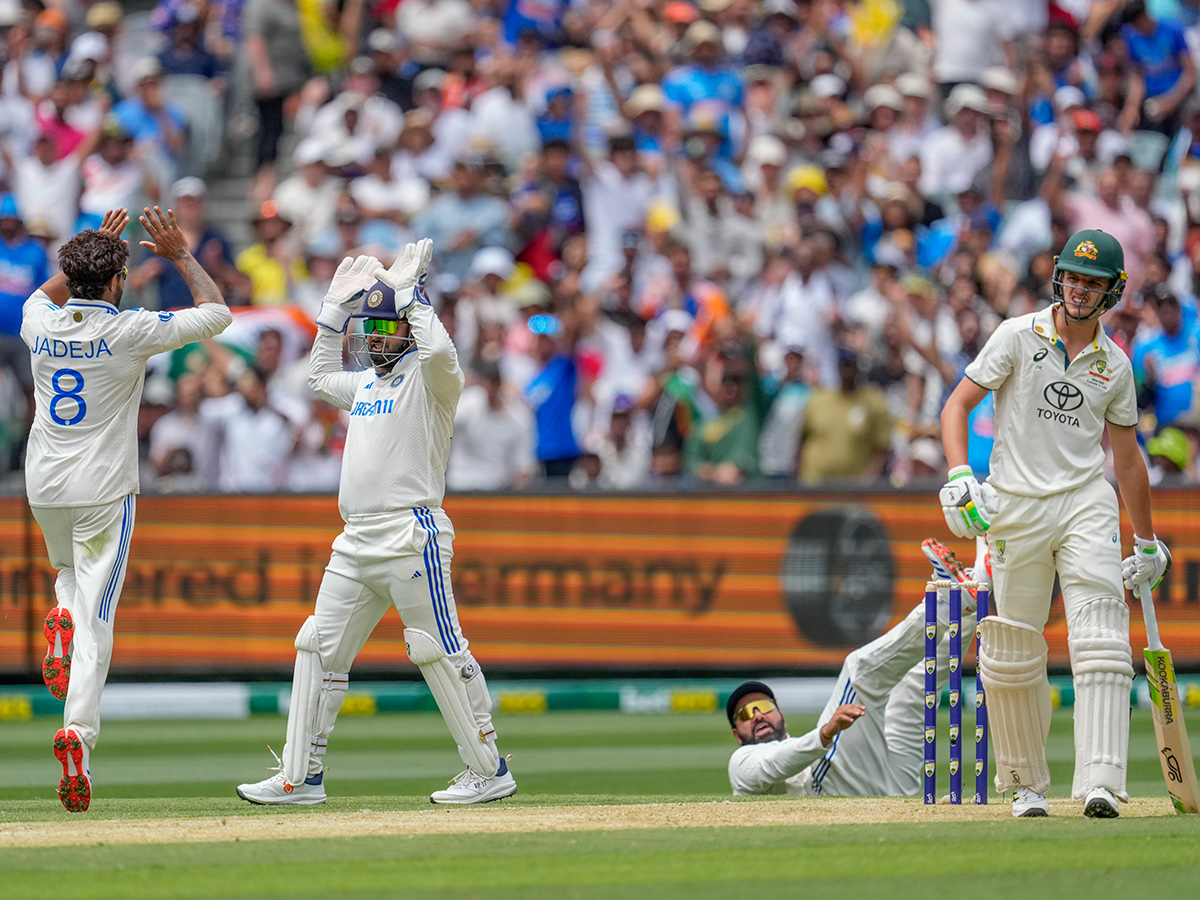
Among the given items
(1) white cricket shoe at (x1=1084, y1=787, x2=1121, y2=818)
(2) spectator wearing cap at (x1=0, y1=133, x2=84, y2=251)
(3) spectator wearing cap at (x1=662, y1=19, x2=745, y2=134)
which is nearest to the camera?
(1) white cricket shoe at (x1=1084, y1=787, x2=1121, y2=818)

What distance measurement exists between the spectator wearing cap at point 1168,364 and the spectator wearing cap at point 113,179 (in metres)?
9.49

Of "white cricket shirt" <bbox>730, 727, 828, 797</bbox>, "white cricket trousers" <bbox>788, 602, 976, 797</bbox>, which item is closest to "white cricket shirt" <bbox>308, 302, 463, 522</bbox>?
"white cricket shirt" <bbox>730, 727, 828, 797</bbox>

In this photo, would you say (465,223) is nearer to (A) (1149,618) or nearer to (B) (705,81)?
(B) (705,81)

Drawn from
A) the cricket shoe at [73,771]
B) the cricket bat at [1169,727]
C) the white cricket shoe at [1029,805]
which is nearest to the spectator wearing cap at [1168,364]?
the cricket bat at [1169,727]

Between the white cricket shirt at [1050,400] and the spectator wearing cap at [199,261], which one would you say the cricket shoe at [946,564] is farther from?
the spectator wearing cap at [199,261]

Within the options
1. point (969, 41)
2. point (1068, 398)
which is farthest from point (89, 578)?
Result: point (969, 41)

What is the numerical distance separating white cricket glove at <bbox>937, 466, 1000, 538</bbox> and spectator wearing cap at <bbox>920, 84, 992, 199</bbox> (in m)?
9.96

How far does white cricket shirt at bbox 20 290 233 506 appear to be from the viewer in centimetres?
873

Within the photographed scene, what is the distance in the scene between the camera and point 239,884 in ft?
20.8

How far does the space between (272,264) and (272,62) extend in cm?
315

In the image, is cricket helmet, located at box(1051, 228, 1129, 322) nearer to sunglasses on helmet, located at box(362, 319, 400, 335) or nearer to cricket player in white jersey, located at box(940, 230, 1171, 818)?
cricket player in white jersey, located at box(940, 230, 1171, 818)

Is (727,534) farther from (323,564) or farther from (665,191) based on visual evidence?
(665,191)

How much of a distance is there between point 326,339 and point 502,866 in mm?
3452

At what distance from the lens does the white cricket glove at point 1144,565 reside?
8219 millimetres
